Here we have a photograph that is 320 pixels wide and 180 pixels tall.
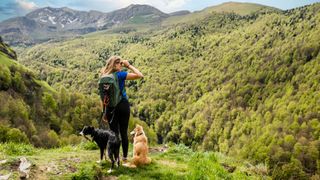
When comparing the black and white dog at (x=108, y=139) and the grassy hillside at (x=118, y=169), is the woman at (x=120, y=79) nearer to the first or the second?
the black and white dog at (x=108, y=139)

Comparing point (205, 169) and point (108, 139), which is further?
point (205, 169)

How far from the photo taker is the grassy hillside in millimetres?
11828

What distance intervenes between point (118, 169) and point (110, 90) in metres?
2.80

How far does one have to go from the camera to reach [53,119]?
135 meters

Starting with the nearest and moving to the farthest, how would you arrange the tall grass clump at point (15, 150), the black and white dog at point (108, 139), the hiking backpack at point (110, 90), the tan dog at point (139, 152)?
the hiking backpack at point (110, 90) < the black and white dog at point (108, 139) < the tan dog at point (139, 152) < the tall grass clump at point (15, 150)

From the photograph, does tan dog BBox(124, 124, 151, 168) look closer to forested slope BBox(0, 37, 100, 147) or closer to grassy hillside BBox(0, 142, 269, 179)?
grassy hillside BBox(0, 142, 269, 179)

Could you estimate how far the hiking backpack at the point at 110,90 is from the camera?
42.0 ft

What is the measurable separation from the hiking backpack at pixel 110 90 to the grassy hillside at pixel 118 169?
2274mm

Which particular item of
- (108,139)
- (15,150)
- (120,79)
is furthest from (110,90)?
(15,150)

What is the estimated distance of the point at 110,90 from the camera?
505 inches

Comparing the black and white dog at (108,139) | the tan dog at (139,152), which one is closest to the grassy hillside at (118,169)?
the tan dog at (139,152)

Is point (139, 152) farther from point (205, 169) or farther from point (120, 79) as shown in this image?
point (120, 79)

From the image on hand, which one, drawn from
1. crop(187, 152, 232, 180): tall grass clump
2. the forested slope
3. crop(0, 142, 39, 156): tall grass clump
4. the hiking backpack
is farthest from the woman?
the forested slope

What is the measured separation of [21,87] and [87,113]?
85.8 ft
